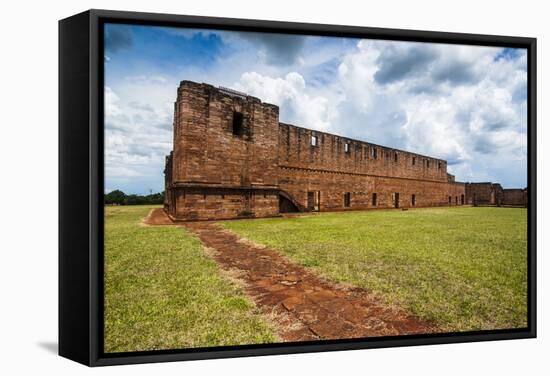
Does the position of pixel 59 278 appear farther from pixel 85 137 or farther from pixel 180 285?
pixel 85 137

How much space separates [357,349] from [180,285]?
6.52 ft

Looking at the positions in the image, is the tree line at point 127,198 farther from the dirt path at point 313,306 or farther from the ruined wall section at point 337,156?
the ruined wall section at point 337,156

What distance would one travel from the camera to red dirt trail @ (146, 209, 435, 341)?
389 centimetres

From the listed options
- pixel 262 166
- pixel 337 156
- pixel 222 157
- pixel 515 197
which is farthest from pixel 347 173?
pixel 515 197

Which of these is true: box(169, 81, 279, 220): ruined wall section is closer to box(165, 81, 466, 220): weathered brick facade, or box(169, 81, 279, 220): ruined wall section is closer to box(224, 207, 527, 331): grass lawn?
box(165, 81, 466, 220): weathered brick facade

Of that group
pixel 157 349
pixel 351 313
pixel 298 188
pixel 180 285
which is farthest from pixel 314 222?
pixel 157 349

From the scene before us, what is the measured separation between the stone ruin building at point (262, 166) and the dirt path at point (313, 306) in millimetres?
1129

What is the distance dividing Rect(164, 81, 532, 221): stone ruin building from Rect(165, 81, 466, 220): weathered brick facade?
0.7 inches

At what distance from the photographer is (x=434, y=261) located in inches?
198

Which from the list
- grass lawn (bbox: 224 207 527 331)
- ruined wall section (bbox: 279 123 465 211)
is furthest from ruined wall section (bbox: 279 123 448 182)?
grass lawn (bbox: 224 207 527 331)

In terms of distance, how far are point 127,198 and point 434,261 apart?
3898 millimetres

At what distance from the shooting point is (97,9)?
3432mm

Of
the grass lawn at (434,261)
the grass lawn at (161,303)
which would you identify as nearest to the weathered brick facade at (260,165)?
the grass lawn at (434,261)

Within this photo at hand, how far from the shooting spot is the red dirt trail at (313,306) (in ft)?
12.8
